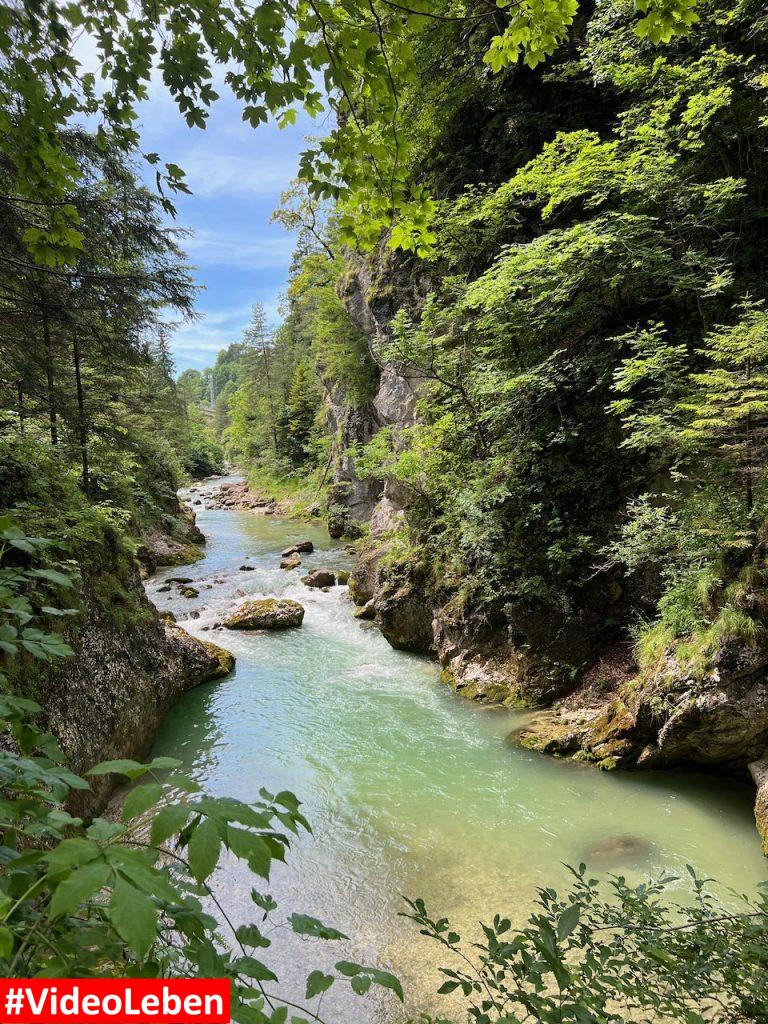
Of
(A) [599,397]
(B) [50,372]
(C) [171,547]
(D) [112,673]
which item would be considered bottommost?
(D) [112,673]

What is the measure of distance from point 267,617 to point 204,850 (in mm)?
Answer: 11304

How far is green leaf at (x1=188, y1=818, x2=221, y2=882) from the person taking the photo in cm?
105

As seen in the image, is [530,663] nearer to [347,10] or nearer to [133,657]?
[133,657]

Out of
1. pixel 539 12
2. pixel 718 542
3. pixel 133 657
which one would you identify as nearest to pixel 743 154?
pixel 718 542

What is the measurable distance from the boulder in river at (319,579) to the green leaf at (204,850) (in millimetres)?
13979

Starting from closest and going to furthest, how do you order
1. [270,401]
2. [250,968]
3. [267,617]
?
[250,968], [267,617], [270,401]

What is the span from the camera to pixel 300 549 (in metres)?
19.7

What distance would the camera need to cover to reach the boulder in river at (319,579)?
587 inches

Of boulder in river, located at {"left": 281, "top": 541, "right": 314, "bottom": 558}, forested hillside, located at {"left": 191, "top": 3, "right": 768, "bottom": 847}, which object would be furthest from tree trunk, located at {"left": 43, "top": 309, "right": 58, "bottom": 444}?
boulder in river, located at {"left": 281, "top": 541, "right": 314, "bottom": 558}

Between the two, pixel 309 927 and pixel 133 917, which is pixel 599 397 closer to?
pixel 309 927

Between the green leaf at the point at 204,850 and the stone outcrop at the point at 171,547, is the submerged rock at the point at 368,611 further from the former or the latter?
the green leaf at the point at 204,850

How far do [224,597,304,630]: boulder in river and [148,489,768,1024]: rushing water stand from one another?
2121 mm

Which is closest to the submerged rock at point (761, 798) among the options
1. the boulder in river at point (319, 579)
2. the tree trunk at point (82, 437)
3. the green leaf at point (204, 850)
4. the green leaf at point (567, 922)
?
the green leaf at point (567, 922)

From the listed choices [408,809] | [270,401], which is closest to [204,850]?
[408,809]
